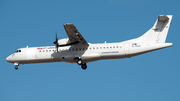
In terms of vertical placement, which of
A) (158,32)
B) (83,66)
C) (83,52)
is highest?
(158,32)

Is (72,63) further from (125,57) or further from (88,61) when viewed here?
(125,57)

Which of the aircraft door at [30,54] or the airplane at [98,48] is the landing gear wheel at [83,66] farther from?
the aircraft door at [30,54]

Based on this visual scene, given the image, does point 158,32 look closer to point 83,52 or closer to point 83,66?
point 83,52

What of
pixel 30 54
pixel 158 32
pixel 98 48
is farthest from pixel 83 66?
pixel 158 32

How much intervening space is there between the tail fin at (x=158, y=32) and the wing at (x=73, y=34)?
5900 millimetres

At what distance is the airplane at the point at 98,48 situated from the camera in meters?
32.8

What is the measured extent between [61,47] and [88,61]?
3539 millimetres

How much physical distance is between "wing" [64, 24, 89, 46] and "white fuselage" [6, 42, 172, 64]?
965 mm

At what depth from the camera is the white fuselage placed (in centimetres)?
3284

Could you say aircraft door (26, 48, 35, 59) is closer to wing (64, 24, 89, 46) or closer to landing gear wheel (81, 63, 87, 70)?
wing (64, 24, 89, 46)

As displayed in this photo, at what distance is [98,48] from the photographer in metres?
33.8

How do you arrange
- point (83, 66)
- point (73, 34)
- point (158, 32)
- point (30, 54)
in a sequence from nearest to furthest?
1. point (73, 34)
2. point (158, 32)
3. point (83, 66)
4. point (30, 54)

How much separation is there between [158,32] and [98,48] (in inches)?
273

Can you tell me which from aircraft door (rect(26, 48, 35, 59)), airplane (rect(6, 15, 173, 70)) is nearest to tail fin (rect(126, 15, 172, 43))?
airplane (rect(6, 15, 173, 70))
